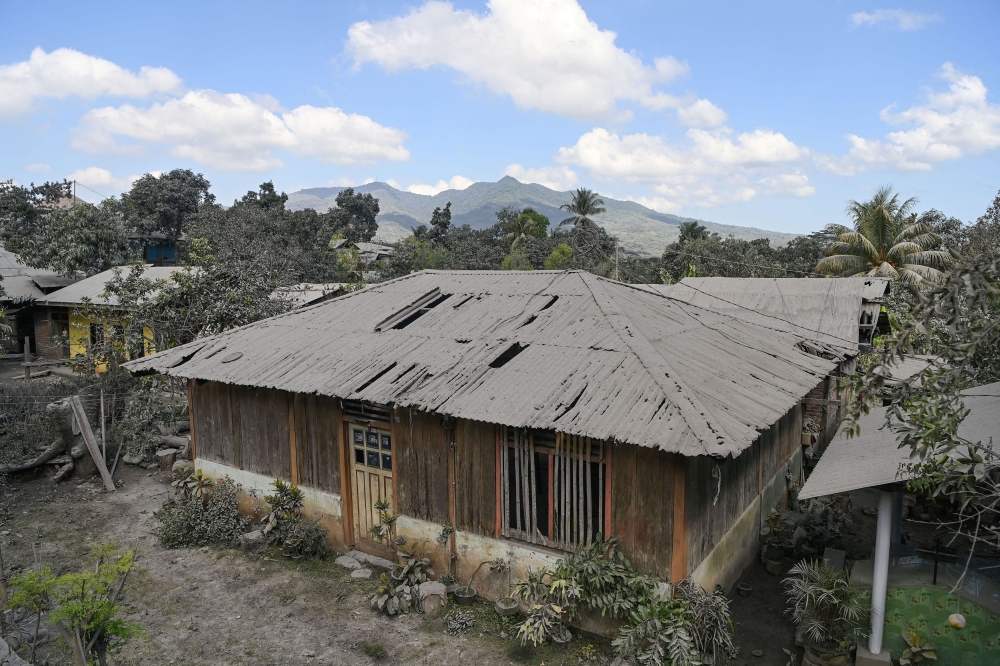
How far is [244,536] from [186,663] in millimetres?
3431

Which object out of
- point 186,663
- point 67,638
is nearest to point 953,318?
point 67,638

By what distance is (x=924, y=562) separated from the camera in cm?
823

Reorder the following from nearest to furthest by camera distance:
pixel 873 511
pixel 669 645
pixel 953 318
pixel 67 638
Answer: pixel 953 318, pixel 67 638, pixel 669 645, pixel 873 511

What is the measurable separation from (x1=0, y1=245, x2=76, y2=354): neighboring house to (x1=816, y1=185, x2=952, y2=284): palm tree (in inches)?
1431

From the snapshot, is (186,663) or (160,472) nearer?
(186,663)

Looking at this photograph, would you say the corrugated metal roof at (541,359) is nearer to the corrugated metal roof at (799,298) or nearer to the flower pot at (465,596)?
the flower pot at (465,596)

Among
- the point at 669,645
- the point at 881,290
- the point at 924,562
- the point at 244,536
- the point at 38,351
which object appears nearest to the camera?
the point at 669,645

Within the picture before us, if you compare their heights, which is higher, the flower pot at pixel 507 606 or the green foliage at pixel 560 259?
the green foliage at pixel 560 259

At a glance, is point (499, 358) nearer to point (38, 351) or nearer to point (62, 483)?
point (62, 483)

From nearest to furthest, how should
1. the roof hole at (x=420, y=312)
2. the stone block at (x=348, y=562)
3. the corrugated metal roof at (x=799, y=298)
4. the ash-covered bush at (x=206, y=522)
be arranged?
the stone block at (x=348, y=562)
the ash-covered bush at (x=206, y=522)
the roof hole at (x=420, y=312)
the corrugated metal roof at (x=799, y=298)

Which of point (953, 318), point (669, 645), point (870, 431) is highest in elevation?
point (953, 318)

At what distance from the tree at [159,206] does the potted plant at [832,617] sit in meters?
48.4

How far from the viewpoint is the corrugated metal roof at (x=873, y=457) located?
709cm

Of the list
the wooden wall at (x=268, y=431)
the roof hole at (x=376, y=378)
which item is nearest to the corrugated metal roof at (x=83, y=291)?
the wooden wall at (x=268, y=431)
